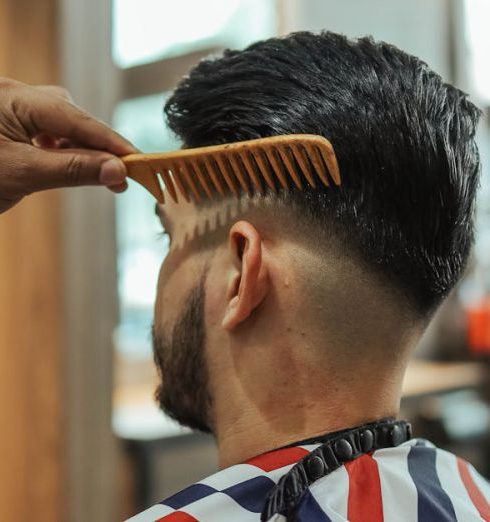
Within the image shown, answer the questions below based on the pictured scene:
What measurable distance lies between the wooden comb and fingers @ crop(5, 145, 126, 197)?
0.09ft

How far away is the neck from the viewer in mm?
1092

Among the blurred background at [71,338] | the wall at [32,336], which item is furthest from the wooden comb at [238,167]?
the wall at [32,336]

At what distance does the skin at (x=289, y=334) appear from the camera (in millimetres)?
1076

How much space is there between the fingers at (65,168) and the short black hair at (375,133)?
0.16 m

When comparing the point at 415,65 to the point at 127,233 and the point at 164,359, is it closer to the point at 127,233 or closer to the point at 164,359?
the point at 164,359

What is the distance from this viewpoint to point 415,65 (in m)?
1.12

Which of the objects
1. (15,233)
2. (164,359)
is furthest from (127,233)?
(164,359)

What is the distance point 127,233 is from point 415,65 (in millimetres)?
1951

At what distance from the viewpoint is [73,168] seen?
43.4 inches

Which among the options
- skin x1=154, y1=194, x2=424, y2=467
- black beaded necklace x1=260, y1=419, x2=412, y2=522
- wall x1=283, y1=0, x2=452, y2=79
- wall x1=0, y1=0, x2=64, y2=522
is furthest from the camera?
wall x1=283, y1=0, x2=452, y2=79

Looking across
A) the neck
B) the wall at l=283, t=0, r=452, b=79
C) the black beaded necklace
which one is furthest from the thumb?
the wall at l=283, t=0, r=452, b=79

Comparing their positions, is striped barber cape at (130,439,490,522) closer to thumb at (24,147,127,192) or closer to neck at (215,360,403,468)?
neck at (215,360,403,468)

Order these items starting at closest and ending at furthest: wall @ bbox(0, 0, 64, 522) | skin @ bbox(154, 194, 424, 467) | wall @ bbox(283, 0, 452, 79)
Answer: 1. skin @ bbox(154, 194, 424, 467)
2. wall @ bbox(0, 0, 64, 522)
3. wall @ bbox(283, 0, 452, 79)

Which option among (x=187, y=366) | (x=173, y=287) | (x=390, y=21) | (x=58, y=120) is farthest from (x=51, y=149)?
(x=390, y=21)
